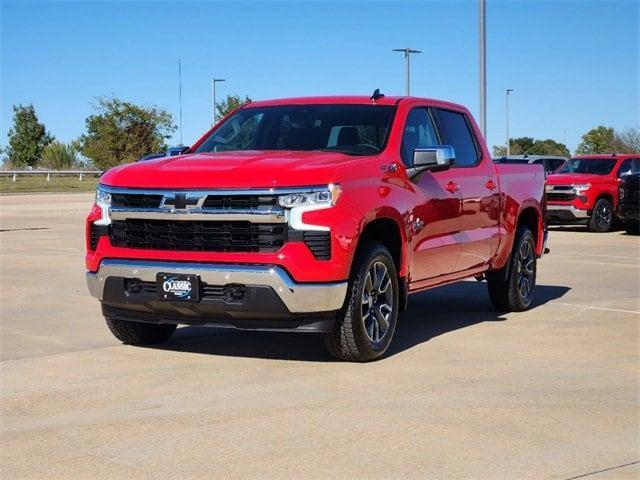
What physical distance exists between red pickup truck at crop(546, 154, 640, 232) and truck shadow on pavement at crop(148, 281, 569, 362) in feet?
40.1

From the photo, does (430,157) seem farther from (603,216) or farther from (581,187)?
(603,216)

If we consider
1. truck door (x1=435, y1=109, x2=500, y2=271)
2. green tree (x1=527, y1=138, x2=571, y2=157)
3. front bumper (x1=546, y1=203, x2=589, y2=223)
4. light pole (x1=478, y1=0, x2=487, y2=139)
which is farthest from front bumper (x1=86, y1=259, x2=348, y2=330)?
green tree (x1=527, y1=138, x2=571, y2=157)

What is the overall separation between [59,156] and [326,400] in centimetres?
8044

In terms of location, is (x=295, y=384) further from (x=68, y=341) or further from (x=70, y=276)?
(x=70, y=276)

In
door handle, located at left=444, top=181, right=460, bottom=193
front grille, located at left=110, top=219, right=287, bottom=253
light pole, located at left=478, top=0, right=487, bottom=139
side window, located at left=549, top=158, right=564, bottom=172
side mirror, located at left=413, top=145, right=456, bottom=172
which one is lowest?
front grille, located at left=110, top=219, right=287, bottom=253

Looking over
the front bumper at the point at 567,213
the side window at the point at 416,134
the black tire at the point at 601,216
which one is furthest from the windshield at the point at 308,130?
the black tire at the point at 601,216

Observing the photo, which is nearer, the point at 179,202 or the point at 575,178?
the point at 179,202

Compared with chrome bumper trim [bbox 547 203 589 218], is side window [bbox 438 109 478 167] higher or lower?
higher

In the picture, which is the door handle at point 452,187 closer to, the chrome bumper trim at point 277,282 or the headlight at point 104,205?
the chrome bumper trim at point 277,282

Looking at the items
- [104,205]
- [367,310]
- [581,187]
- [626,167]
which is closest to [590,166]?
[626,167]

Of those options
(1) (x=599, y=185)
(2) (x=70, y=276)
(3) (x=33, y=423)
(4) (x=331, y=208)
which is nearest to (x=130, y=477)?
(3) (x=33, y=423)

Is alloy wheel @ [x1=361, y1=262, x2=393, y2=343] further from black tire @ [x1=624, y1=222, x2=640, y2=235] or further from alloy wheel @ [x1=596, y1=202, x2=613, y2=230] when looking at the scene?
alloy wheel @ [x1=596, y1=202, x2=613, y2=230]

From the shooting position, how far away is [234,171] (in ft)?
23.0

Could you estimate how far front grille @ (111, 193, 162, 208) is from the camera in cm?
720
